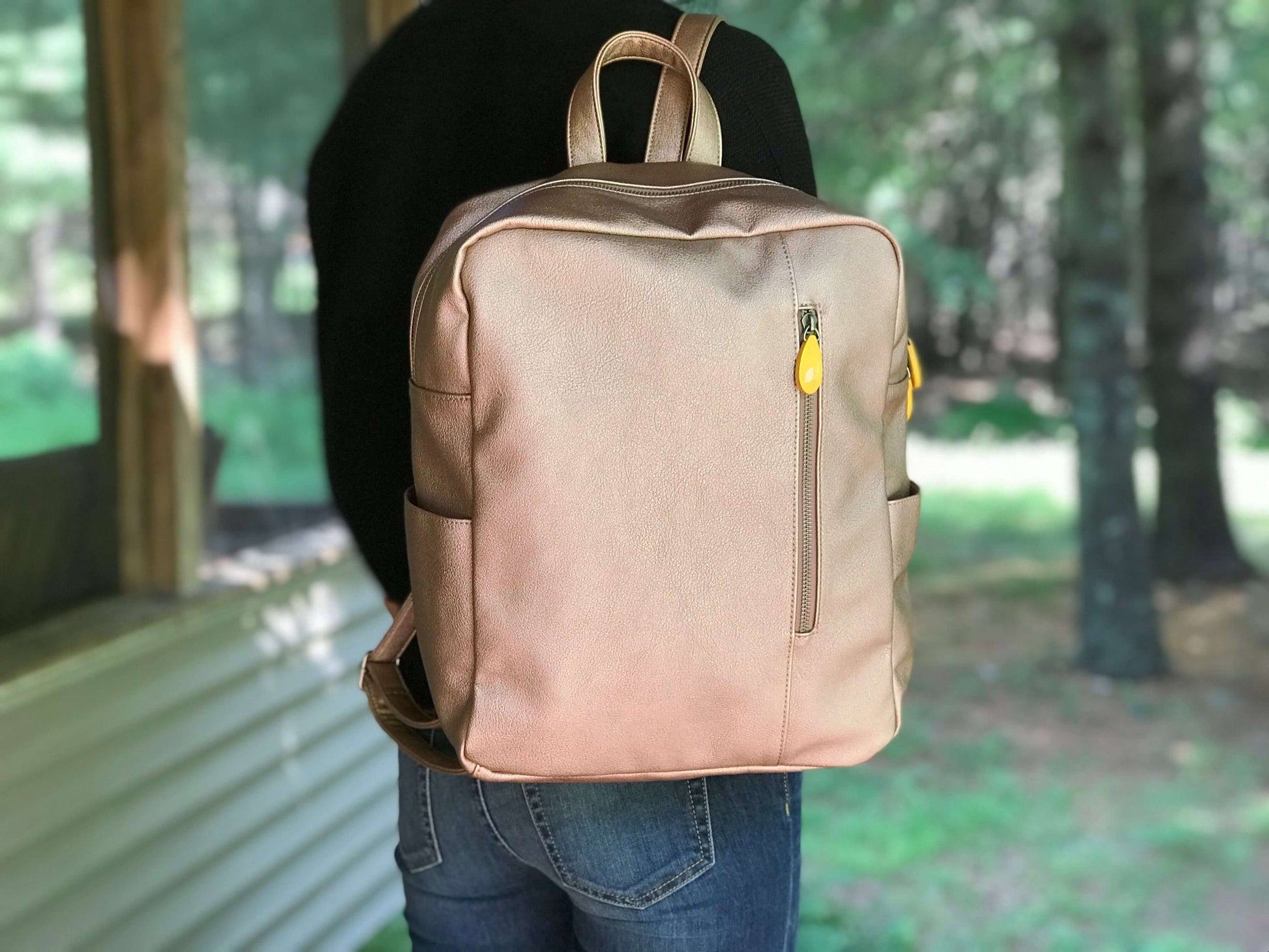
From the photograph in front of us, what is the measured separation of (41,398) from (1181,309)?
6136 mm

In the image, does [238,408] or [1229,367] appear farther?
[1229,367]

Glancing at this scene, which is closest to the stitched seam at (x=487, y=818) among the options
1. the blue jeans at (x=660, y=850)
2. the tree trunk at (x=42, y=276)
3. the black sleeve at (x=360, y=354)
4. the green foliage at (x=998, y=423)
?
the blue jeans at (x=660, y=850)

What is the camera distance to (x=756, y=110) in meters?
1.09

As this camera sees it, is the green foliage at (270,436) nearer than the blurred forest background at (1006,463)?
No

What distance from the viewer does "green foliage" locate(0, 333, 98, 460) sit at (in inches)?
84.3

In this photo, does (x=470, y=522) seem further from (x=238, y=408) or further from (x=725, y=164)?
(x=238, y=408)

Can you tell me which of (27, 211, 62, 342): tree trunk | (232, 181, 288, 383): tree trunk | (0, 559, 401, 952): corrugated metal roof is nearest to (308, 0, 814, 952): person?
(0, 559, 401, 952): corrugated metal roof

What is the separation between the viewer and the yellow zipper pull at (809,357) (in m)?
1.00

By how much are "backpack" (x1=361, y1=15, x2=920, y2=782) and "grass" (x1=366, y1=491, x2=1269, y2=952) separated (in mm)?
2470

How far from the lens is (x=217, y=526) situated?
269 cm

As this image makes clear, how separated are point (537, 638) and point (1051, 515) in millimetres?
8646

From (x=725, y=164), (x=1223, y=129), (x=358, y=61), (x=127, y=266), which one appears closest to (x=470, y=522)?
(x=725, y=164)

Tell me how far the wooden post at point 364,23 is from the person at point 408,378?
215 cm

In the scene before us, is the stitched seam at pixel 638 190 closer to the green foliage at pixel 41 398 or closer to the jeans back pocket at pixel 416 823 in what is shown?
the jeans back pocket at pixel 416 823
